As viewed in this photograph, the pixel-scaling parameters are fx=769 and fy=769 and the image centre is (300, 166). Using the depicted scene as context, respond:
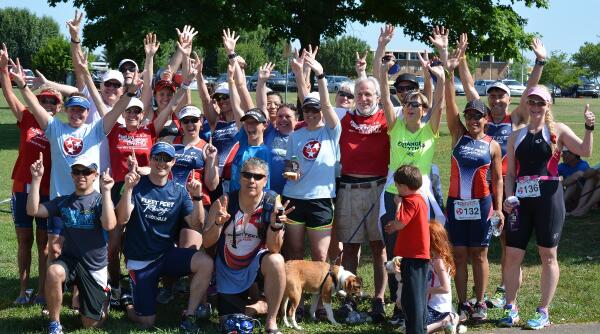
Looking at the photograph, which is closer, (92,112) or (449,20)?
(92,112)

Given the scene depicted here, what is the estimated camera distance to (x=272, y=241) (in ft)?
19.2

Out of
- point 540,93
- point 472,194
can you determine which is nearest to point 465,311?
point 472,194

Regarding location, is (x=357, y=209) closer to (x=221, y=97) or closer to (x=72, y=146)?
(x=221, y=97)

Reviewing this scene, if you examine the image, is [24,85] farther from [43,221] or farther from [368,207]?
[368,207]

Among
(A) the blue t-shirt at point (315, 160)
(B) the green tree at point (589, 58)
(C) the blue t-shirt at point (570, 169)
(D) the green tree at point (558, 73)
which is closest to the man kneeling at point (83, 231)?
(A) the blue t-shirt at point (315, 160)

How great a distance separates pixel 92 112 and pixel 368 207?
8.38 feet

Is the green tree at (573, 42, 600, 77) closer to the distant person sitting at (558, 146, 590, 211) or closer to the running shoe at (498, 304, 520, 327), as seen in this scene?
the distant person sitting at (558, 146, 590, 211)

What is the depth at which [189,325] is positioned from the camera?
5.95m

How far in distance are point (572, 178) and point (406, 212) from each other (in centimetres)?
691

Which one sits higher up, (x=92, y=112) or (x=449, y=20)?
(x=449, y=20)

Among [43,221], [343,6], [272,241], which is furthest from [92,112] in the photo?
[343,6]

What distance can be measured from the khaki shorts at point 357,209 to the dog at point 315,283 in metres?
0.37

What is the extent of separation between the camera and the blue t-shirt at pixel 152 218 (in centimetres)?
612

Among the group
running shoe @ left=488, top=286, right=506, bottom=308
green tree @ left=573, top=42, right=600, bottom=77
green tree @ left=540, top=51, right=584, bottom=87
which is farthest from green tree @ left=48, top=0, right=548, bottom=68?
green tree @ left=573, top=42, right=600, bottom=77
